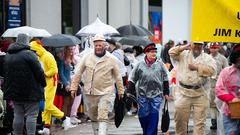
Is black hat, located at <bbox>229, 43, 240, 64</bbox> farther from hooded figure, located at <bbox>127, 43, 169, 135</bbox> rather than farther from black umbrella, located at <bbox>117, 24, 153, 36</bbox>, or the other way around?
black umbrella, located at <bbox>117, 24, 153, 36</bbox>

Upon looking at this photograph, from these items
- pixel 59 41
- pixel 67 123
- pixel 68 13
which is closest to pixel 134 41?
pixel 68 13

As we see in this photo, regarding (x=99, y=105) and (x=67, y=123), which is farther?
(x=67, y=123)

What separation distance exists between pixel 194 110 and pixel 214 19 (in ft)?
14.4

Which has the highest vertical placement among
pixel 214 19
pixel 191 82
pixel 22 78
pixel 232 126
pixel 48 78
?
pixel 214 19

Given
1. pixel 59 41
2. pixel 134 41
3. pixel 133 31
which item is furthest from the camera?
pixel 133 31

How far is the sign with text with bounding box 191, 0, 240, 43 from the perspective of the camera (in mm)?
7344

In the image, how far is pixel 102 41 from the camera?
37.0 ft

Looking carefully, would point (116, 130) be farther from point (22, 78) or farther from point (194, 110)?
point (22, 78)

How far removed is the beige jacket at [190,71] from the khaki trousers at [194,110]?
105mm

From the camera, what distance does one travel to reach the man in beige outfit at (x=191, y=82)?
11.3 metres

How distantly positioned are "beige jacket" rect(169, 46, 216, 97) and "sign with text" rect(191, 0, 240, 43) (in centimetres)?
378

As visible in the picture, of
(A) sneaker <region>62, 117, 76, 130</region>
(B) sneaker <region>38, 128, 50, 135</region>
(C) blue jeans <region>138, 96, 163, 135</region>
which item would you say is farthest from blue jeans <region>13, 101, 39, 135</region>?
(A) sneaker <region>62, 117, 76, 130</region>

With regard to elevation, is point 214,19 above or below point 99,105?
above

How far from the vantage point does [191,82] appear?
11359mm
